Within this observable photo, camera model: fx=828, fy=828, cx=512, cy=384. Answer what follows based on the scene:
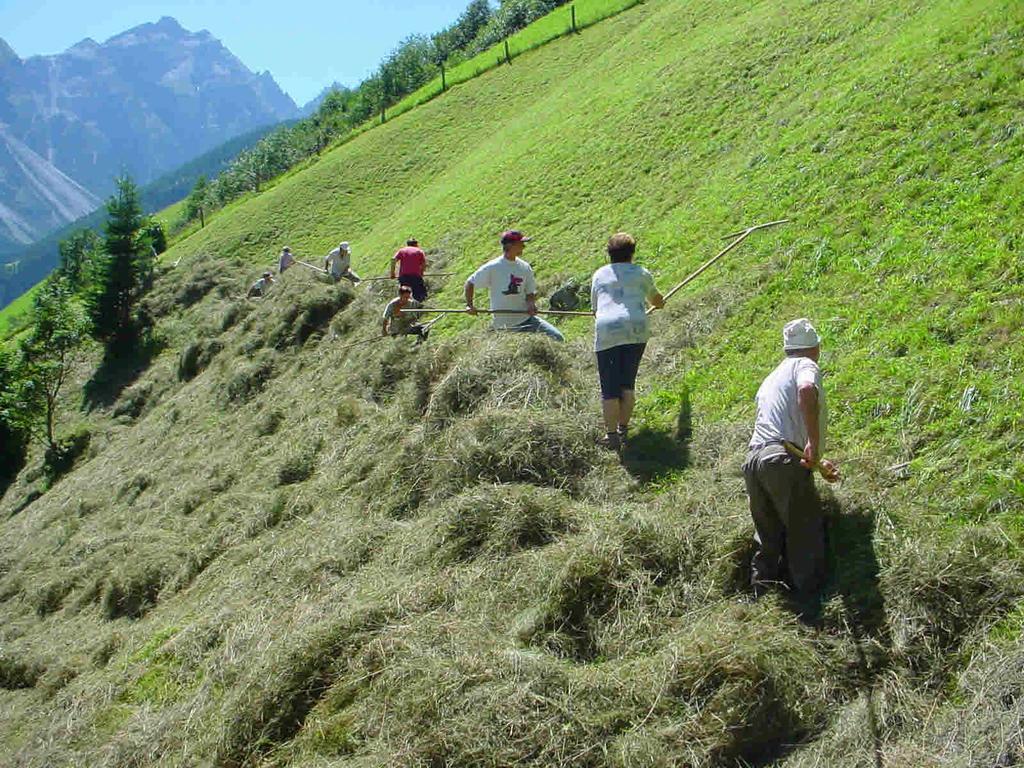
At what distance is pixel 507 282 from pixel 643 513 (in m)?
4.08

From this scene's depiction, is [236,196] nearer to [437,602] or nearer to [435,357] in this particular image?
[435,357]

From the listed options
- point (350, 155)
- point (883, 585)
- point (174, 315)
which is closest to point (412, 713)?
point (883, 585)

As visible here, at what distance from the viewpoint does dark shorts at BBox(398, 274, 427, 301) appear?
14.0m

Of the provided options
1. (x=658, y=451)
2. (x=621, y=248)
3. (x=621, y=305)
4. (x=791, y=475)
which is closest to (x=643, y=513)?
(x=791, y=475)

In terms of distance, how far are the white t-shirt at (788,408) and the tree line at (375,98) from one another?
176ft

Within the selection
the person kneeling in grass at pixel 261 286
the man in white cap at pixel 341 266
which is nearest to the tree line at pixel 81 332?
the person kneeling in grass at pixel 261 286

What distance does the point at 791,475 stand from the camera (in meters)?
5.10

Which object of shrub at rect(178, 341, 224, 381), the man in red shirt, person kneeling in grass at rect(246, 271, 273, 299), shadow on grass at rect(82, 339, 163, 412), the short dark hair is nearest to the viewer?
the short dark hair

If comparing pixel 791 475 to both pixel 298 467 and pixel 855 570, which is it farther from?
pixel 298 467

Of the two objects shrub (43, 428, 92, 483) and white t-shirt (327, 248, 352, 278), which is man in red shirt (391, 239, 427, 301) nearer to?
white t-shirt (327, 248, 352, 278)

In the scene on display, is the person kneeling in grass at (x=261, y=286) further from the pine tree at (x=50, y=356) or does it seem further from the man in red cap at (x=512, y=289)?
the man in red cap at (x=512, y=289)

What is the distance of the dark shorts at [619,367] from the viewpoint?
7484 millimetres

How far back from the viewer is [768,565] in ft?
17.5

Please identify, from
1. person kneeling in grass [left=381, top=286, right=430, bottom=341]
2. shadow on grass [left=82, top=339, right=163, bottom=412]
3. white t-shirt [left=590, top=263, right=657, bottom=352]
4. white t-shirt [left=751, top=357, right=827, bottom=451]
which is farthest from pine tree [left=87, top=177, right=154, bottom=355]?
white t-shirt [left=751, top=357, right=827, bottom=451]
